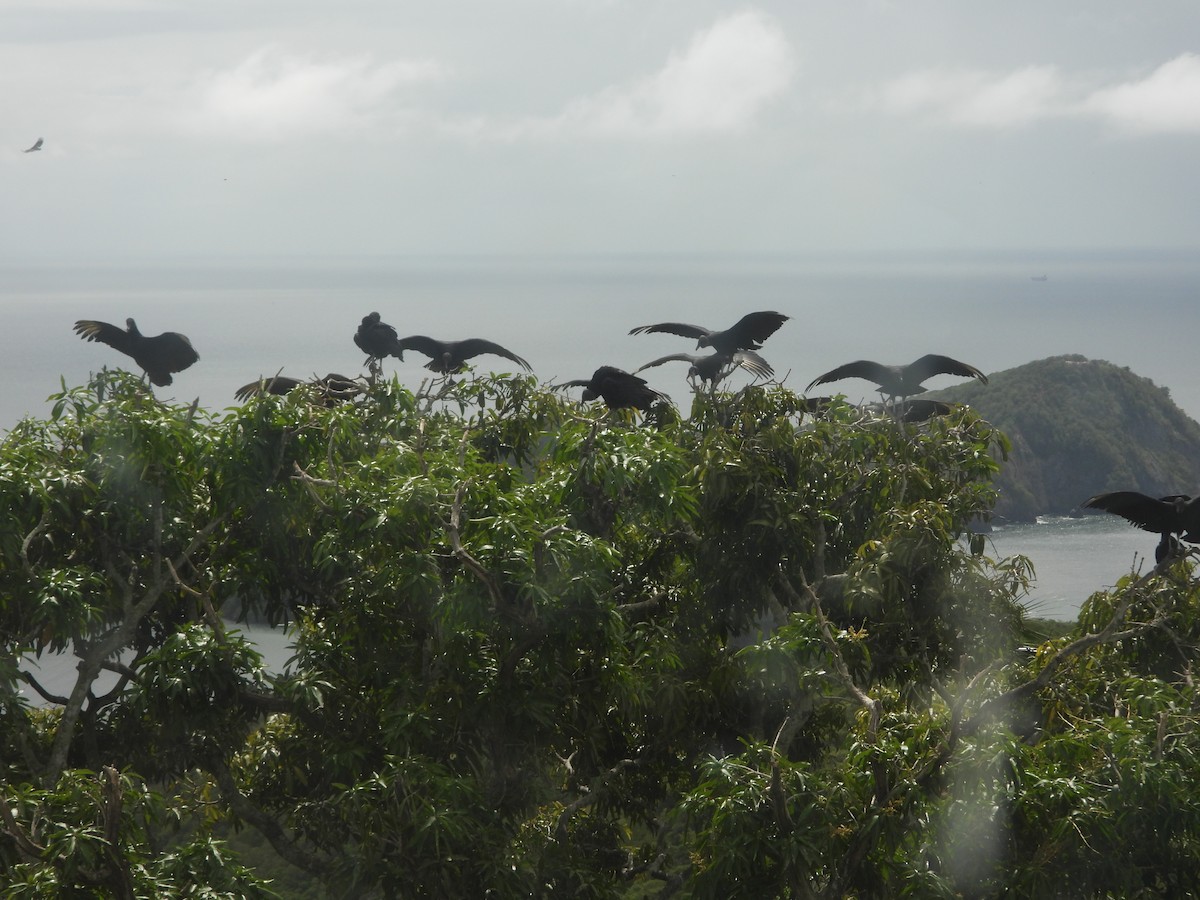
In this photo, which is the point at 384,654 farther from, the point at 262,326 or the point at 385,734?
the point at 262,326

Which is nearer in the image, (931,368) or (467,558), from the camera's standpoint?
(467,558)

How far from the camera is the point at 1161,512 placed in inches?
222

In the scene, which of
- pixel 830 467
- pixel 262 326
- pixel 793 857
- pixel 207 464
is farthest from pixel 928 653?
pixel 262 326

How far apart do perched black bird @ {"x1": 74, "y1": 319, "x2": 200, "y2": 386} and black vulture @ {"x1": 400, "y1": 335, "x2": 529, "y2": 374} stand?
5.63ft

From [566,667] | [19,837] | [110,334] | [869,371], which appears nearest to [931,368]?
[869,371]

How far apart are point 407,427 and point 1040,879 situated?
455cm

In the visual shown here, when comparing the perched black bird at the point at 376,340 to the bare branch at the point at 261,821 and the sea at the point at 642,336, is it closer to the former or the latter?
the sea at the point at 642,336

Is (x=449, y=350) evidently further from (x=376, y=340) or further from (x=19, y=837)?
(x=19, y=837)

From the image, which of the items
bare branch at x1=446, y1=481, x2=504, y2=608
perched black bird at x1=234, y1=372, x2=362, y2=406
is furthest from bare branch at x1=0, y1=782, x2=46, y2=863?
perched black bird at x1=234, y1=372, x2=362, y2=406

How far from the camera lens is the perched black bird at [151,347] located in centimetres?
757

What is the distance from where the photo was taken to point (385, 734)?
5.61 m

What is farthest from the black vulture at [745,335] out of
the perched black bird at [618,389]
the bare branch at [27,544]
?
the bare branch at [27,544]

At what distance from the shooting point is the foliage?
4.42 metres

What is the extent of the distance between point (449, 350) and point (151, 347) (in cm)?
215
